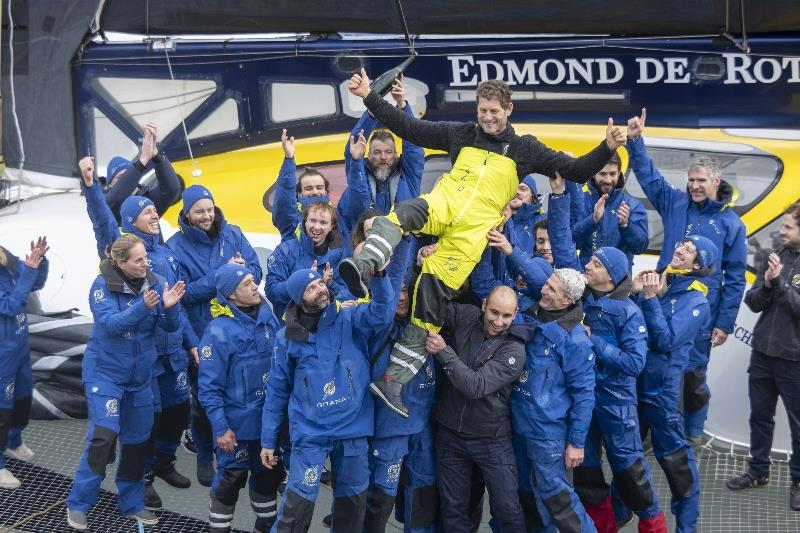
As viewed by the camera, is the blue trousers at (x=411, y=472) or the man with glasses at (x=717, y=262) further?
the man with glasses at (x=717, y=262)

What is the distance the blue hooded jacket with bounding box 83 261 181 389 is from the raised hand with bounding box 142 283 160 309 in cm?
12

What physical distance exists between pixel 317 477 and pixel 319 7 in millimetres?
3248

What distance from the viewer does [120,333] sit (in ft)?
19.7

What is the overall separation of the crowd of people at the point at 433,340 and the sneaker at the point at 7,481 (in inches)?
7.1

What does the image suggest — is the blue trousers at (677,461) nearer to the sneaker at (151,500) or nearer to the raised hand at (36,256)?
the sneaker at (151,500)

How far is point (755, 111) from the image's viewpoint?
6.89 m

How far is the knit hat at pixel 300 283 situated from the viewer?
17.4 feet

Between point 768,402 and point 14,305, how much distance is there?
4163 mm

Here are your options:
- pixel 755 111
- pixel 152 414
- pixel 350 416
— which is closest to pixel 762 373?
pixel 755 111

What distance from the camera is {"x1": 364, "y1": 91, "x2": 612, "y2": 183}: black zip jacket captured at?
5414 millimetres

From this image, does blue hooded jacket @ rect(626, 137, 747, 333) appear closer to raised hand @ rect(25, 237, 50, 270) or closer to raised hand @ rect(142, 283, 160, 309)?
raised hand @ rect(142, 283, 160, 309)

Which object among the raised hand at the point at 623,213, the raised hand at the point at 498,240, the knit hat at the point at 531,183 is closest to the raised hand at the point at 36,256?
the raised hand at the point at 498,240

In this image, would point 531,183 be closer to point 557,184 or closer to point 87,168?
point 557,184

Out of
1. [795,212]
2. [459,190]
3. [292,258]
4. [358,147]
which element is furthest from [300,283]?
[795,212]
